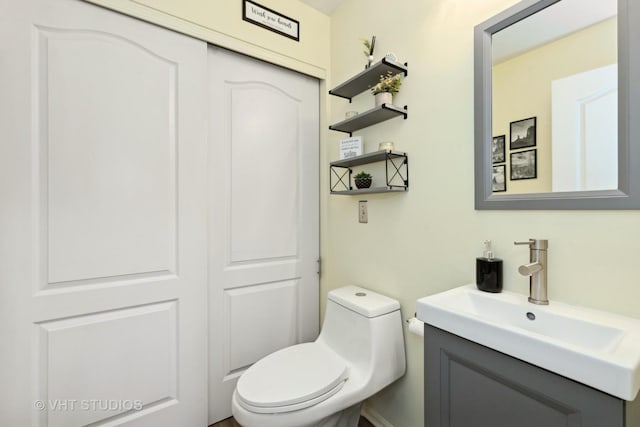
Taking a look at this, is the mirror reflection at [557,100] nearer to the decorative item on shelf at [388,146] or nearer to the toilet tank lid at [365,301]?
the decorative item on shelf at [388,146]

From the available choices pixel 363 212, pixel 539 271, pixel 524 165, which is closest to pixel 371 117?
pixel 363 212

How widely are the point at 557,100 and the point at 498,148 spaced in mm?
210

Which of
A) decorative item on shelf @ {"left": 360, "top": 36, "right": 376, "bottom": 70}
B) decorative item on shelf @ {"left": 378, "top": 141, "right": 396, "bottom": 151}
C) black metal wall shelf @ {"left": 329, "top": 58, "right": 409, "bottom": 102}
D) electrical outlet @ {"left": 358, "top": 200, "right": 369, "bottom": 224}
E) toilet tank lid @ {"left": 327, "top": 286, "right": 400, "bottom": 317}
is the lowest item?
toilet tank lid @ {"left": 327, "top": 286, "right": 400, "bottom": 317}

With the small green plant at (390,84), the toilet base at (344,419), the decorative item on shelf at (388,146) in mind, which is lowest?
the toilet base at (344,419)

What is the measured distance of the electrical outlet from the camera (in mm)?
1603

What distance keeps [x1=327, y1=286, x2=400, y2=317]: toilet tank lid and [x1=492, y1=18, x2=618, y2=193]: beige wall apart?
2.37ft

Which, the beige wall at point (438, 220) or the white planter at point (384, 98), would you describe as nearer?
the beige wall at point (438, 220)

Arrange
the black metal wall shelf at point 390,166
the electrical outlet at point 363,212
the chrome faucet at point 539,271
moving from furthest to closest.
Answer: the electrical outlet at point 363,212
the black metal wall shelf at point 390,166
the chrome faucet at point 539,271

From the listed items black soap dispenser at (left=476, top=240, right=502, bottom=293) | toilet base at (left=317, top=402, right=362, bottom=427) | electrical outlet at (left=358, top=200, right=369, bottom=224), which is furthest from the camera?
electrical outlet at (left=358, top=200, right=369, bottom=224)

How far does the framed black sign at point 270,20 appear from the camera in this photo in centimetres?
156

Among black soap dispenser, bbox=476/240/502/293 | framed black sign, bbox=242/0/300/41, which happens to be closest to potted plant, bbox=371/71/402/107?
framed black sign, bbox=242/0/300/41

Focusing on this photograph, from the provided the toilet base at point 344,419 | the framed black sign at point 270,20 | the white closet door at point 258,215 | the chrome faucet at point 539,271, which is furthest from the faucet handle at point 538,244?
the framed black sign at point 270,20

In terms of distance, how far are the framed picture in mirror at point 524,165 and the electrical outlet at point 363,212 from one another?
744mm

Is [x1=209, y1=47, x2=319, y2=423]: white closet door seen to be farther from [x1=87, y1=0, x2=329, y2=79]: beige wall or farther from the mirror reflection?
the mirror reflection
